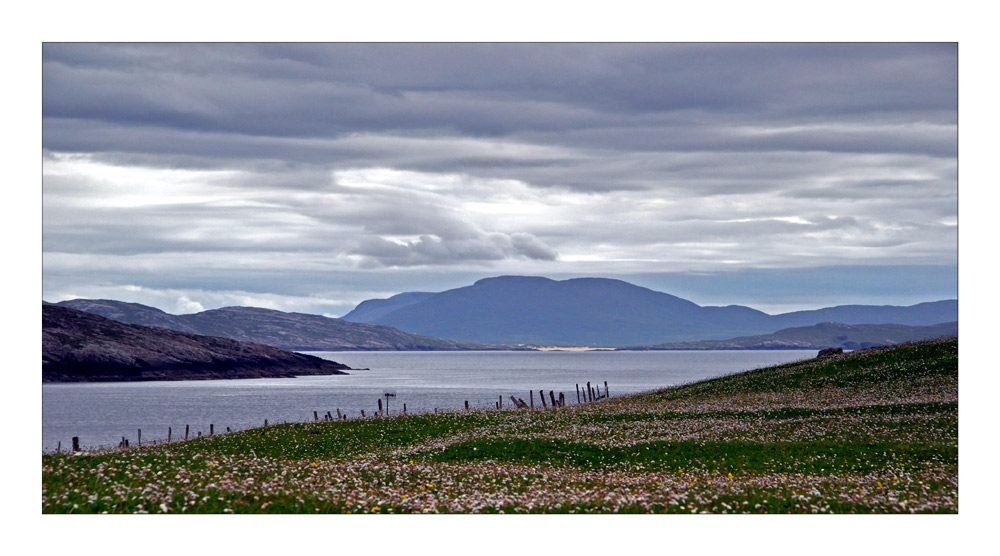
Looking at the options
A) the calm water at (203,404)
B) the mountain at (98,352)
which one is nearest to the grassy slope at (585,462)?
the calm water at (203,404)

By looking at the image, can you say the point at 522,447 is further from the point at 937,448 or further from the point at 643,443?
the point at 937,448

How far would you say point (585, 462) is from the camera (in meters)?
32.8

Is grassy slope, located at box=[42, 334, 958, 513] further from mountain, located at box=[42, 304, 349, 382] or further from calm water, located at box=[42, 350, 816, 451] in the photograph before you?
mountain, located at box=[42, 304, 349, 382]

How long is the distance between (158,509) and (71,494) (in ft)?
8.85

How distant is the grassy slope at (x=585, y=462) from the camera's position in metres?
21.8

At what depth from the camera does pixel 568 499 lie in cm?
2289

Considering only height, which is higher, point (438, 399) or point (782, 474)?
point (782, 474)

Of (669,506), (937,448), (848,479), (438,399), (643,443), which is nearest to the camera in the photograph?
(669,506)

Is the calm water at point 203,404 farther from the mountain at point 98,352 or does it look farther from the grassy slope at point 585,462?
the grassy slope at point 585,462

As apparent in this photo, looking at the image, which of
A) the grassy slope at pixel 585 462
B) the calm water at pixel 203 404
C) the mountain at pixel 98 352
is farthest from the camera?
the mountain at pixel 98 352

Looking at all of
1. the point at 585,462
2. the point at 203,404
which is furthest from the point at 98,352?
the point at 585,462

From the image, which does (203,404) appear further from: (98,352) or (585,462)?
(585,462)

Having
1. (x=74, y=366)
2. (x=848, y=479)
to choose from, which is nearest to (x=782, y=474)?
(x=848, y=479)

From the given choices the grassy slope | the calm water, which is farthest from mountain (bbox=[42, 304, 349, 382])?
the grassy slope
